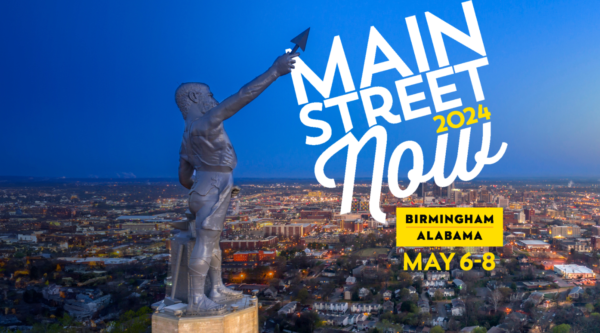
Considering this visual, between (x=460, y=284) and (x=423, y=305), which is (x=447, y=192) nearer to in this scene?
(x=460, y=284)

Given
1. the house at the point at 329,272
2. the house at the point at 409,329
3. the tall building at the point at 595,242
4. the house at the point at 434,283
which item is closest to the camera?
the house at the point at 409,329

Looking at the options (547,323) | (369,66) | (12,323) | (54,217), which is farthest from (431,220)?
(54,217)

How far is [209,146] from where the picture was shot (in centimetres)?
291

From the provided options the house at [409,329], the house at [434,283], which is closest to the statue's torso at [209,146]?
the house at [409,329]

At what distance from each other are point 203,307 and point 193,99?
1596 mm

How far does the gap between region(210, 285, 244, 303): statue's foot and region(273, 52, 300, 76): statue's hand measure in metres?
1.69

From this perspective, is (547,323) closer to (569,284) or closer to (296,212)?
(569,284)

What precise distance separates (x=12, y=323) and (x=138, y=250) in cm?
863

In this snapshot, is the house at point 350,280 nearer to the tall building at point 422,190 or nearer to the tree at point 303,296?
the tree at point 303,296

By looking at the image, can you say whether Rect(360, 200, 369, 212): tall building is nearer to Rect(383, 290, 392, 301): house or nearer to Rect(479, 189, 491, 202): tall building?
Rect(479, 189, 491, 202): tall building

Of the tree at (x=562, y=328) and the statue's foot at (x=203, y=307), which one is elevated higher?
the statue's foot at (x=203, y=307)

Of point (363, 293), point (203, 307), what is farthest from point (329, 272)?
point (203, 307)

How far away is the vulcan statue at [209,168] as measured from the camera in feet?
8.97

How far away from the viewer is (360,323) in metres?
16.1
